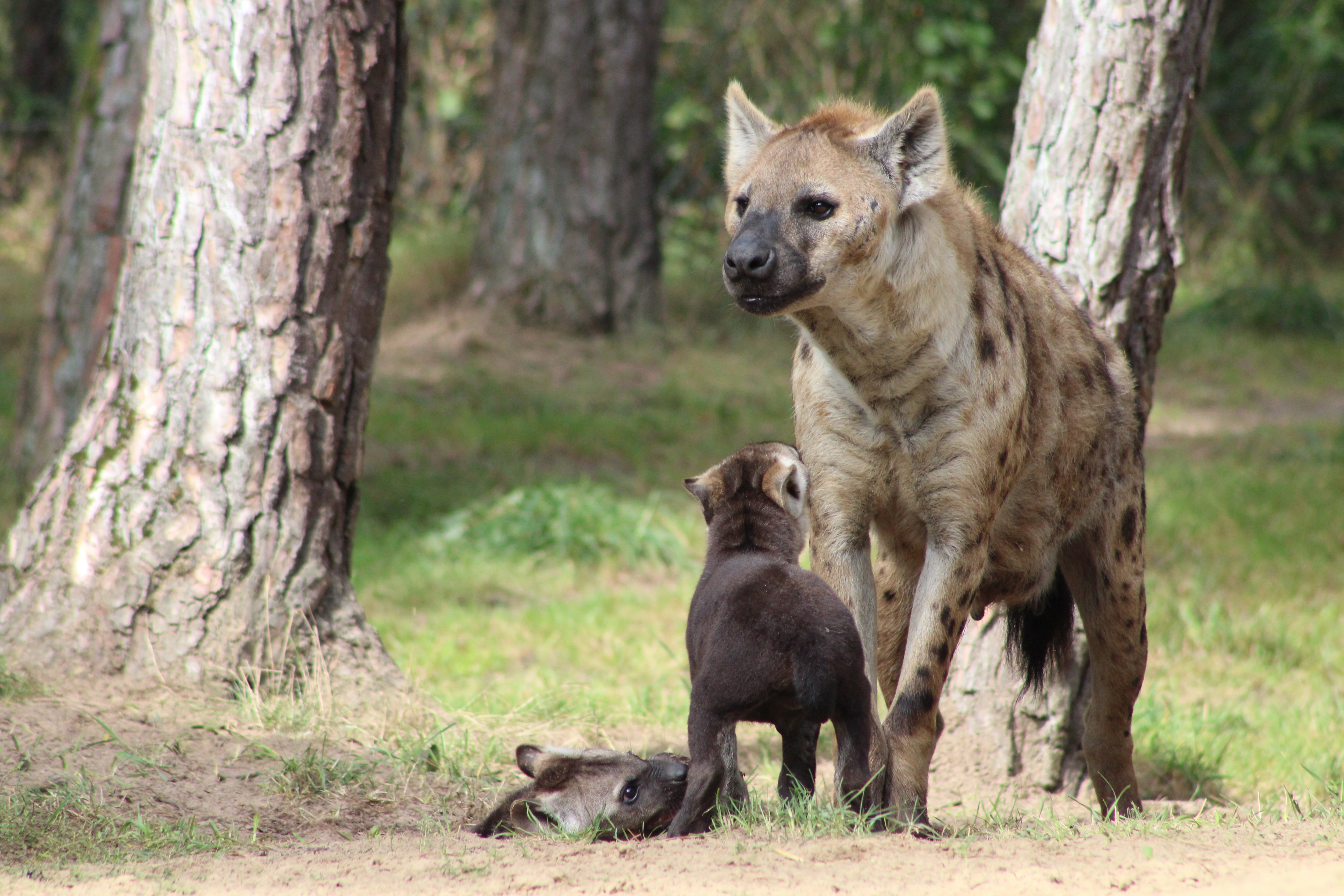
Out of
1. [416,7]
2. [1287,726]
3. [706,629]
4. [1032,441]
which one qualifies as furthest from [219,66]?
[416,7]

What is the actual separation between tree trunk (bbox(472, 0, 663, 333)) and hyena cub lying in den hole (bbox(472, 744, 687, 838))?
662cm

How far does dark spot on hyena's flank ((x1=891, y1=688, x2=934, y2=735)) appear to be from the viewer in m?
3.37

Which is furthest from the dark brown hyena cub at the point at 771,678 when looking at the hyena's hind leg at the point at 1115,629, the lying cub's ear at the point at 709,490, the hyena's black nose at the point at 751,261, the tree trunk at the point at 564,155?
the tree trunk at the point at 564,155

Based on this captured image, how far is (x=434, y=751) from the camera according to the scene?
3.79 meters

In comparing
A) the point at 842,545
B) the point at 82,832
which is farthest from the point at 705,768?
the point at 82,832

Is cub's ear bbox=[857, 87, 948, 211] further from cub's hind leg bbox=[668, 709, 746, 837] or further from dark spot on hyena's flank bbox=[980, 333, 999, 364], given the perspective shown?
cub's hind leg bbox=[668, 709, 746, 837]

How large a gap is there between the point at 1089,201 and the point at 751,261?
1.59 m

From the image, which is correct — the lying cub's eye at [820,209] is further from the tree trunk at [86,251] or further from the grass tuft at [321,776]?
the tree trunk at [86,251]

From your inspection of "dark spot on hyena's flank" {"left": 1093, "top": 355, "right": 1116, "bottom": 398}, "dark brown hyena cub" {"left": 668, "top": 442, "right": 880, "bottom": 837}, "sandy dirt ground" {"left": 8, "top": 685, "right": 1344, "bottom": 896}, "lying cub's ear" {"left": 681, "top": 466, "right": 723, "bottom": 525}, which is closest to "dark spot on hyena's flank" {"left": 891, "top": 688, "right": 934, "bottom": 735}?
"dark brown hyena cub" {"left": 668, "top": 442, "right": 880, "bottom": 837}

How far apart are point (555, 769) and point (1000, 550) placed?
1428 millimetres

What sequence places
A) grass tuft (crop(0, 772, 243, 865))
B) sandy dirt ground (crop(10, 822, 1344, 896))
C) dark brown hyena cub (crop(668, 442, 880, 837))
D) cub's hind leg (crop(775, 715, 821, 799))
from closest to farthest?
sandy dirt ground (crop(10, 822, 1344, 896)), grass tuft (crop(0, 772, 243, 865)), dark brown hyena cub (crop(668, 442, 880, 837)), cub's hind leg (crop(775, 715, 821, 799))

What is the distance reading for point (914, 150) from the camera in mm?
3508

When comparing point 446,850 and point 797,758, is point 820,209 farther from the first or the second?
point 446,850

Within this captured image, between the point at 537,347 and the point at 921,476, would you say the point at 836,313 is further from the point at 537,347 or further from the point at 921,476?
the point at 537,347
